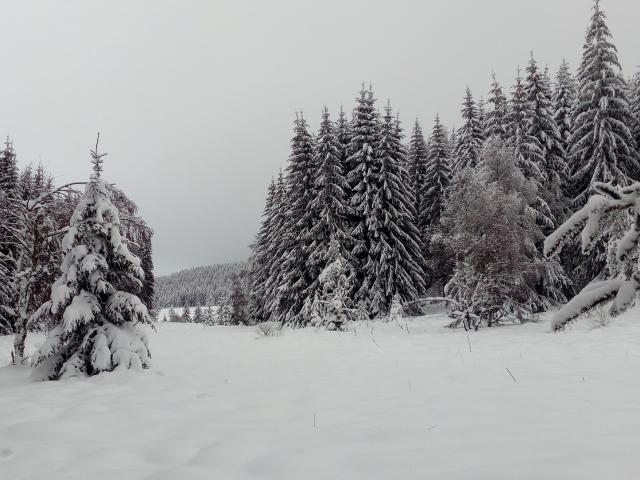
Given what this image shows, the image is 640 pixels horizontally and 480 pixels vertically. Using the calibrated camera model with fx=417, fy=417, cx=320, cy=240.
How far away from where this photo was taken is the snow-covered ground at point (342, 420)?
3.03 metres

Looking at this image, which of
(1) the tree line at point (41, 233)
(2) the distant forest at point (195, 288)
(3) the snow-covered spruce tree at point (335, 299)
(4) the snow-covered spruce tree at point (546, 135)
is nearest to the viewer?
(1) the tree line at point (41, 233)

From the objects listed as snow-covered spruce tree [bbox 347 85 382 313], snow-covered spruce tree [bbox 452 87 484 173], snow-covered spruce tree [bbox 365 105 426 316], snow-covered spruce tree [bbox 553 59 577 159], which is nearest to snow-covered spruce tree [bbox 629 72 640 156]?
snow-covered spruce tree [bbox 553 59 577 159]

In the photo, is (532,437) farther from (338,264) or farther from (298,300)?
(298,300)

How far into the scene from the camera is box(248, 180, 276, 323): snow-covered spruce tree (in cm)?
3212

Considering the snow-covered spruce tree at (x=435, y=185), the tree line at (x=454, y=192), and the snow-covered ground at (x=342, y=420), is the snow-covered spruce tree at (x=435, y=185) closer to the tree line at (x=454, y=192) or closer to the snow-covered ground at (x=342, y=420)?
the tree line at (x=454, y=192)

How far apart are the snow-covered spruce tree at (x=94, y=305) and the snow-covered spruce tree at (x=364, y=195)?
639 inches

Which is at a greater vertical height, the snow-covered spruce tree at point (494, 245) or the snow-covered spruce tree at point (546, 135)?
the snow-covered spruce tree at point (546, 135)

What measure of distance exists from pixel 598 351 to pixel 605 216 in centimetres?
791

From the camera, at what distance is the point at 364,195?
2478 cm

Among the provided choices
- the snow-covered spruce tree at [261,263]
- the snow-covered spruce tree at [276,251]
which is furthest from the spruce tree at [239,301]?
the snow-covered spruce tree at [276,251]

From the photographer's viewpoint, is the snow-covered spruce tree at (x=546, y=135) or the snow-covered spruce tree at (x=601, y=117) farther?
the snow-covered spruce tree at (x=546, y=135)

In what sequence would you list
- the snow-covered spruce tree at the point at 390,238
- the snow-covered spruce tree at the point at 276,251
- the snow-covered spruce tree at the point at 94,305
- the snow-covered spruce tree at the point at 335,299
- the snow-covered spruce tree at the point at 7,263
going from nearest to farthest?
Answer: the snow-covered spruce tree at the point at 94,305
the snow-covered spruce tree at the point at 7,263
the snow-covered spruce tree at the point at 335,299
the snow-covered spruce tree at the point at 390,238
the snow-covered spruce tree at the point at 276,251

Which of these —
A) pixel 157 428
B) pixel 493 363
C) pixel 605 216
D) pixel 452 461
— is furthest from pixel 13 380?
pixel 605 216

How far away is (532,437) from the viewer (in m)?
3.40
